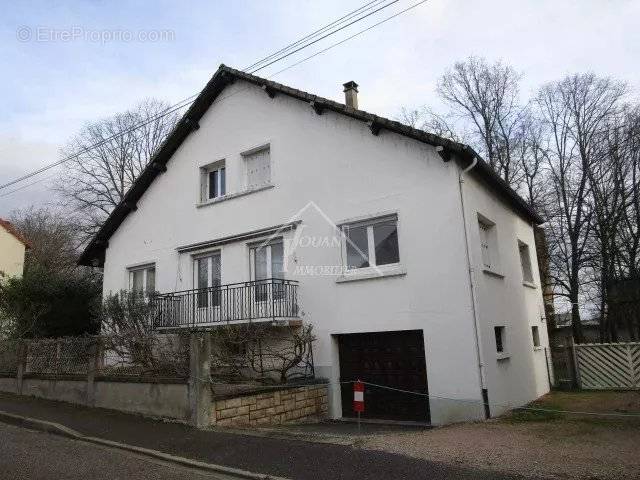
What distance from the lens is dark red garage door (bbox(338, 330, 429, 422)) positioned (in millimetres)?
10594

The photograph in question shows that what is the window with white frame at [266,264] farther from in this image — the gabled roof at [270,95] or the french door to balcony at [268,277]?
the gabled roof at [270,95]

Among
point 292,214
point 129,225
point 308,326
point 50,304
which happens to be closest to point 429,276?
point 308,326

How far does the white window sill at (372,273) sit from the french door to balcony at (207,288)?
12.4ft

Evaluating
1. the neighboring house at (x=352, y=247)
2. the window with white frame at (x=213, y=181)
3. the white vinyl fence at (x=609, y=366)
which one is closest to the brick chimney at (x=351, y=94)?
the neighboring house at (x=352, y=247)

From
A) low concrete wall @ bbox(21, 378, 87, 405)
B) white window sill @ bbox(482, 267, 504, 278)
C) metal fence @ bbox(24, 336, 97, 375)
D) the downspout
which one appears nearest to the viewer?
the downspout

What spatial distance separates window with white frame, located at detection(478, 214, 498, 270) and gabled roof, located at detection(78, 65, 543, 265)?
106 cm

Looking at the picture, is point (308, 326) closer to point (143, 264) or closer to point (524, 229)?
point (143, 264)

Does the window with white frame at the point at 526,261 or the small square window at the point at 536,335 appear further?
the window with white frame at the point at 526,261

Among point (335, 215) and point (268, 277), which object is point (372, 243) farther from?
point (268, 277)

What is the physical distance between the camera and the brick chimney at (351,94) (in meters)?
14.3

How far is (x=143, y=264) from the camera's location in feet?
53.4

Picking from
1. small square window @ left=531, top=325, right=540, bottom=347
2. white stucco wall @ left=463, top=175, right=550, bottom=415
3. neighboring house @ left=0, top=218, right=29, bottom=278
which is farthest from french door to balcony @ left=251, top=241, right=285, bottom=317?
neighboring house @ left=0, top=218, right=29, bottom=278

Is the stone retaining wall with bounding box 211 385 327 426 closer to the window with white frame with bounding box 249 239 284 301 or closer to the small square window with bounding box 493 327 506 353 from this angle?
the window with white frame with bounding box 249 239 284 301

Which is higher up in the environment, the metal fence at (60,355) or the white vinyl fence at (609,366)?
the metal fence at (60,355)
